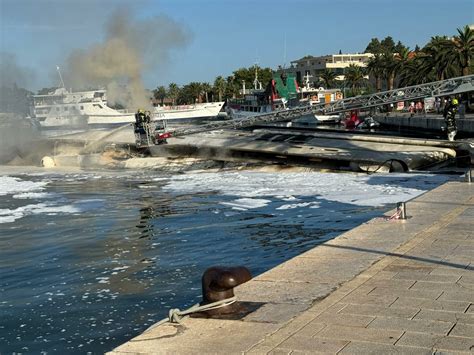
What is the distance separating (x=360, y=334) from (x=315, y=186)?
16.7 meters

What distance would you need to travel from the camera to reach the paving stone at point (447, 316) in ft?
20.8

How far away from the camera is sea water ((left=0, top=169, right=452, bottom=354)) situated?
31.0 feet

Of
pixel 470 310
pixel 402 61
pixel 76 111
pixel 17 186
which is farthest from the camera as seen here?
pixel 402 61

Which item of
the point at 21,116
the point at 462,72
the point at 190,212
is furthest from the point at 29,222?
the point at 462,72

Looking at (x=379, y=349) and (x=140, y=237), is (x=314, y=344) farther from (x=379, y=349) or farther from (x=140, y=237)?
(x=140, y=237)

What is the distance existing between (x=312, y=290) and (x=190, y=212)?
11.4m

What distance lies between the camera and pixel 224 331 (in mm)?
6410

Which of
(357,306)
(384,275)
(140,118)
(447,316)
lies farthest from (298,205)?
(140,118)

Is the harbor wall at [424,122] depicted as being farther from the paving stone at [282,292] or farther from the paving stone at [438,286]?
the paving stone at [282,292]

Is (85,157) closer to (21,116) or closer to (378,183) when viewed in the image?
(378,183)

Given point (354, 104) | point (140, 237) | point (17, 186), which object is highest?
point (354, 104)

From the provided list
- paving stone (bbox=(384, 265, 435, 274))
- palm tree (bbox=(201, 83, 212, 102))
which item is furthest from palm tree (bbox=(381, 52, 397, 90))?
paving stone (bbox=(384, 265, 435, 274))

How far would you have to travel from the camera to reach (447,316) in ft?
21.3

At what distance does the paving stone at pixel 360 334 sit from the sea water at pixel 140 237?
3193 mm
